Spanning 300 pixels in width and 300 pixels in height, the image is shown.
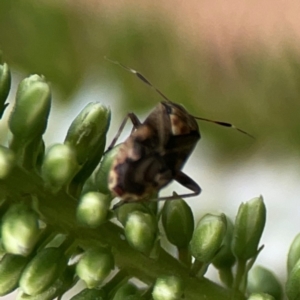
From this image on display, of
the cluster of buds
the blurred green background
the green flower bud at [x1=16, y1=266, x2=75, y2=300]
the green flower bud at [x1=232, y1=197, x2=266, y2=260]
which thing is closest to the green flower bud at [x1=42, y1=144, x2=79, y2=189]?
the cluster of buds

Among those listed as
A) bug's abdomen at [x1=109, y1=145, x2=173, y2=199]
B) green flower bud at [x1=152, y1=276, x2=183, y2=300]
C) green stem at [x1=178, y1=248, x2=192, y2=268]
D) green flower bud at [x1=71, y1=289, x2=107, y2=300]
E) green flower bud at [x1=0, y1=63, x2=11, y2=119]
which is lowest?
green flower bud at [x1=71, y1=289, x2=107, y2=300]

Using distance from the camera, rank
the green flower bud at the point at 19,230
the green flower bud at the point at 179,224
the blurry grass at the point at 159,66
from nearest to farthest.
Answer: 1. the green flower bud at the point at 19,230
2. the green flower bud at the point at 179,224
3. the blurry grass at the point at 159,66

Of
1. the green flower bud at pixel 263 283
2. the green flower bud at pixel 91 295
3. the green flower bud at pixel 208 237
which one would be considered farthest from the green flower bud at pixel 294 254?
the green flower bud at pixel 91 295

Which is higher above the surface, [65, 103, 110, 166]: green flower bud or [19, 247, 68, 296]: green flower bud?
[65, 103, 110, 166]: green flower bud

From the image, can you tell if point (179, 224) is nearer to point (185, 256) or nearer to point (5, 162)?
point (185, 256)

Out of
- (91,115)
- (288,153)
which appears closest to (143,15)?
(288,153)

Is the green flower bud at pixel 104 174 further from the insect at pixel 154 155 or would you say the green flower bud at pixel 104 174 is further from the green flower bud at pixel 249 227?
the green flower bud at pixel 249 227

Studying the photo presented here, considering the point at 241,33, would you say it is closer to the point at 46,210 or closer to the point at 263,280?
the point at 263,280

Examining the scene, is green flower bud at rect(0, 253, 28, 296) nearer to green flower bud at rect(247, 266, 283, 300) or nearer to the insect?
the insect
